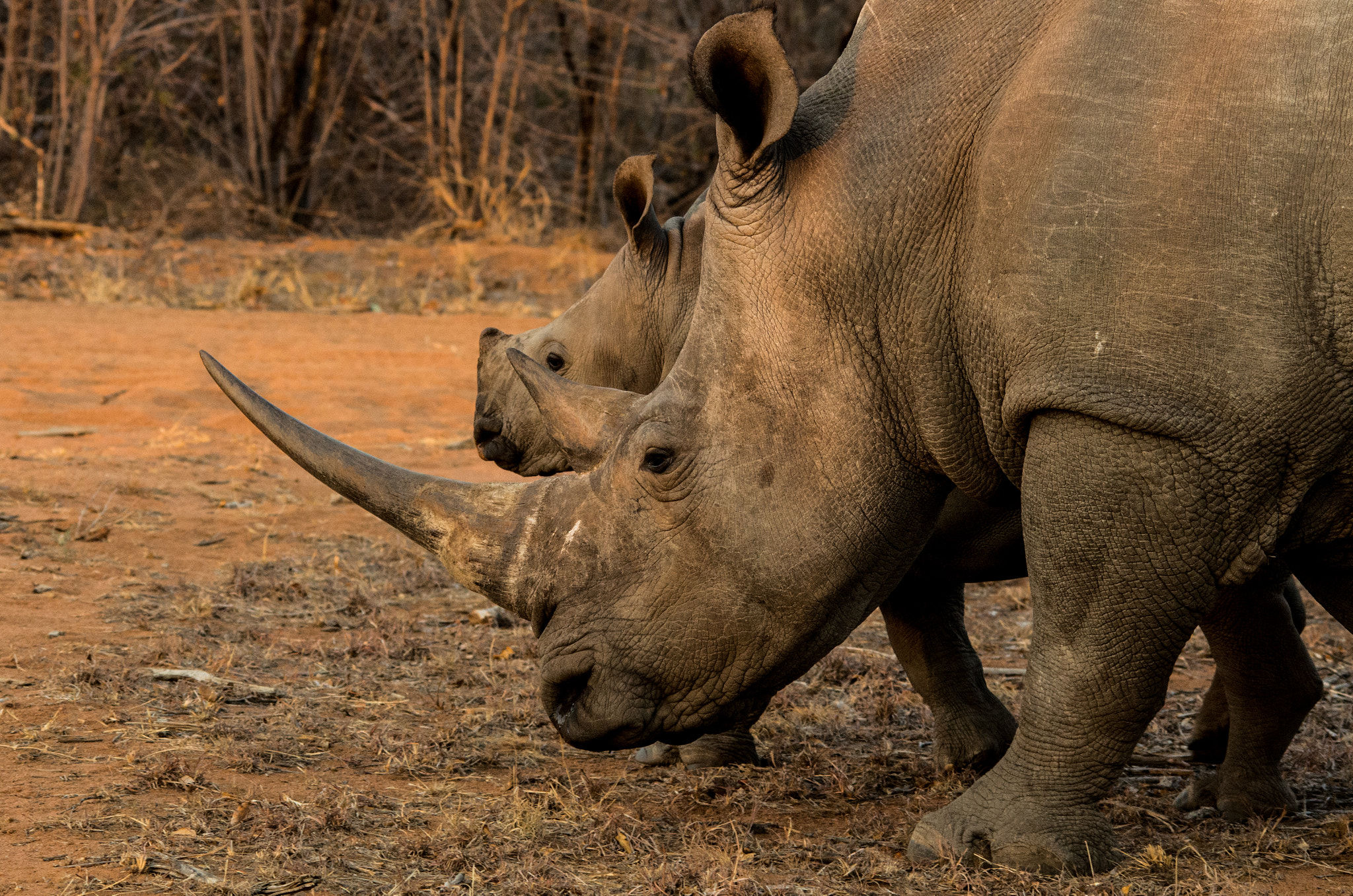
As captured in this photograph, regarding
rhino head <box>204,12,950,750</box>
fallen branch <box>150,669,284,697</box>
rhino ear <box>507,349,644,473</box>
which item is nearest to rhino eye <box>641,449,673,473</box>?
rhino head <box>204,12,950,750</box>

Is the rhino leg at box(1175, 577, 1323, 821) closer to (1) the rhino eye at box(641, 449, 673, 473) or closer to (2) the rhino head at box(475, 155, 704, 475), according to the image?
(1) the rhino eye at box(641, 449, 673, 473)

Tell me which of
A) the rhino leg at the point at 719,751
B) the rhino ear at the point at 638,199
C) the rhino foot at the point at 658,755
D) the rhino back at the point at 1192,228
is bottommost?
the rhino foot at the point at 658,755

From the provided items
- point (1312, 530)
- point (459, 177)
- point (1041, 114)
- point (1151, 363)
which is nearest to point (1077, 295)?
point (1151, 363)

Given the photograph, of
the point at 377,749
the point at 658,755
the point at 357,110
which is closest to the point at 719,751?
the point at 658,755

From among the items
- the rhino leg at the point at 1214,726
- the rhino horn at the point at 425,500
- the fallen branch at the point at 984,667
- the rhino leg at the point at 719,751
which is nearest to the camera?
the rhino horn at the point at 425,500

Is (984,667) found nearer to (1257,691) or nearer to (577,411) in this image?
(1257,691)

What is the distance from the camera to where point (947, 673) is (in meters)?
4.58

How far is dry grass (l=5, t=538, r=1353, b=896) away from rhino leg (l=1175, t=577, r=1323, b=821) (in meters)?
0.12

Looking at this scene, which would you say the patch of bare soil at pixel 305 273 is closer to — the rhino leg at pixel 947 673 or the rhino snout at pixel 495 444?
the rhino snout at pixel 495 444

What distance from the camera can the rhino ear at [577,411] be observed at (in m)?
3.65

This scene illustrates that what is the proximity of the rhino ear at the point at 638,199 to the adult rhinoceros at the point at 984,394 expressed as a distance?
1411 millimetres

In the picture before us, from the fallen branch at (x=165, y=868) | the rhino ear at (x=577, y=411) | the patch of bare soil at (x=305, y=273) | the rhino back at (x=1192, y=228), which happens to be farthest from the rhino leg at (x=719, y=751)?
the patch of bare soil at (x=305, y=273)

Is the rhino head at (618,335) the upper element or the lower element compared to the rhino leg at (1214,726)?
upper

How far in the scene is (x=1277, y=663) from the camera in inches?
165
